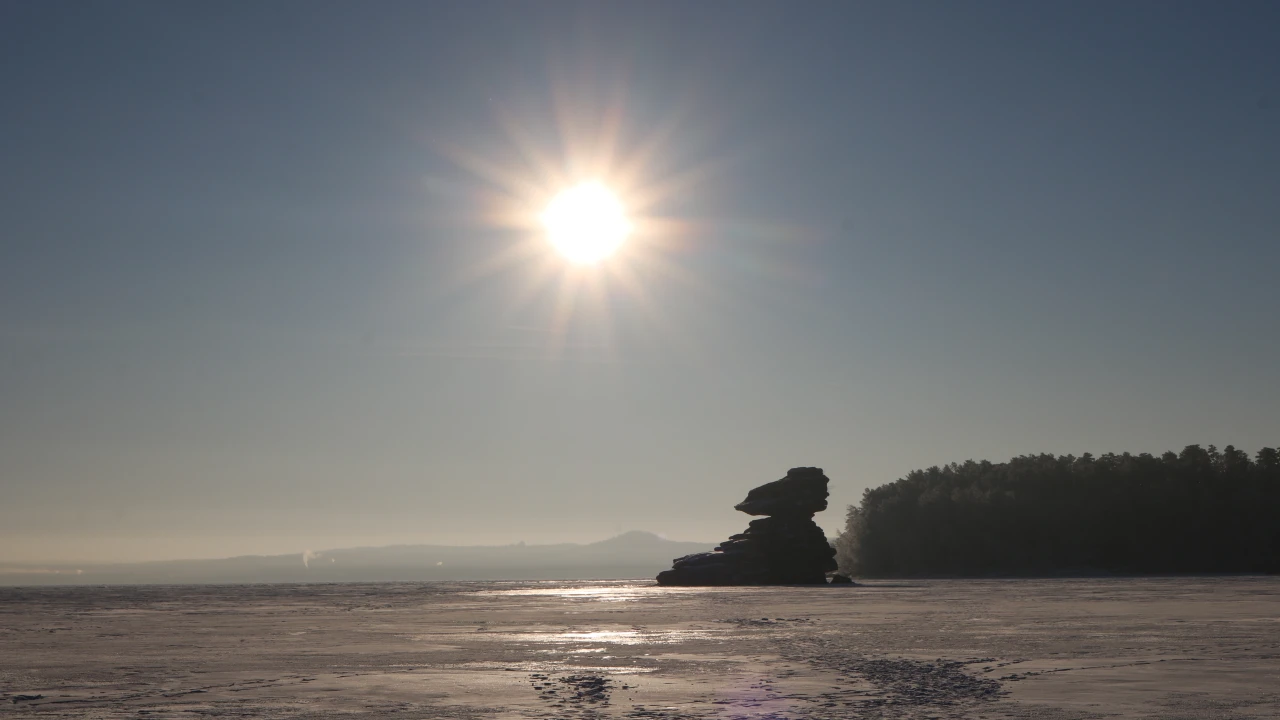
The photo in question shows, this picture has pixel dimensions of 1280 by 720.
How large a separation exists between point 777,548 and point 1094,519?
4171cm

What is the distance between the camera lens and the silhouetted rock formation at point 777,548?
93.2 meters

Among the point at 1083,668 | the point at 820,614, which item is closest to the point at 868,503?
the point at 820,614

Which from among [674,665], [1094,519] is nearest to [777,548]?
[1094,519]

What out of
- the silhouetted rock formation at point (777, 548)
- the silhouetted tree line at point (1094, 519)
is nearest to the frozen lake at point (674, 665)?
the silhouetted rock formation at point (777, 548)

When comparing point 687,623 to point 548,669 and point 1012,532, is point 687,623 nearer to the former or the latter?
point 548,669

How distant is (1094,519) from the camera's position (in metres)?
112

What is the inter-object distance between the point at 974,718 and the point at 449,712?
7852 mm

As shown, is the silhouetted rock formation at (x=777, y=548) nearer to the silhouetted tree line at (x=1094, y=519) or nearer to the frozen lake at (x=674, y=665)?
the silhouetted tree line at (x=1094, y=519)

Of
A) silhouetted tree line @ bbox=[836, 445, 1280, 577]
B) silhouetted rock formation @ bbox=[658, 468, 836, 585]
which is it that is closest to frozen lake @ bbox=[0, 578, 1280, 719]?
silhouetted rock formation @ bbox=[658, 468, 836, 585]

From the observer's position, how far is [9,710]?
1650 cm

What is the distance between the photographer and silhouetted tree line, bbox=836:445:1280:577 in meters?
108

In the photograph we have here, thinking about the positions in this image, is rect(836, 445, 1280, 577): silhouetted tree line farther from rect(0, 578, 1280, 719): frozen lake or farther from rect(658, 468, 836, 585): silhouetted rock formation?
rect(0, 578, 1280, 719): frozen lake

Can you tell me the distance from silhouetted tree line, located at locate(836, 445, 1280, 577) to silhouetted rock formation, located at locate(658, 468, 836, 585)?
29.4m

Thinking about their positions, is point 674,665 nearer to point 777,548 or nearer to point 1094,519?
point 777,548
